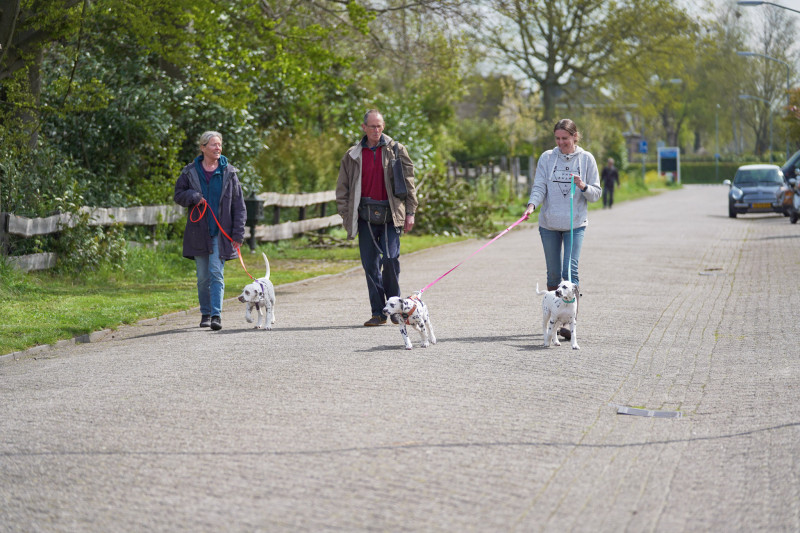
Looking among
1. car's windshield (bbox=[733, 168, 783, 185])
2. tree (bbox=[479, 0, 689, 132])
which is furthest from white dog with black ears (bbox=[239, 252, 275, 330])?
tree (bbox=[479, 0, 689, 132])

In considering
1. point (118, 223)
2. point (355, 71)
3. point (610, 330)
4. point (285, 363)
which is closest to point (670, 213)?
point (355, 71)

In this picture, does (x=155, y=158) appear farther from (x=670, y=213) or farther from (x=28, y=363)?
(x=670, y=213)

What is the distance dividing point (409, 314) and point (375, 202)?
76.1 inches

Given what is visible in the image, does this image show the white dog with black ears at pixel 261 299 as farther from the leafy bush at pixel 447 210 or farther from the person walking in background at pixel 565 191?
the leafy bush at pixel 447 210

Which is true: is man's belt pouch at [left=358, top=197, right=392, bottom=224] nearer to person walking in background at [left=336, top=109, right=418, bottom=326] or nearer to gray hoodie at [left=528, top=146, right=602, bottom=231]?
person walking in background at [left=336, top=109, right=418, bottom=326]

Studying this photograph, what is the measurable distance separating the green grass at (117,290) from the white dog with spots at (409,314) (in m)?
3.34

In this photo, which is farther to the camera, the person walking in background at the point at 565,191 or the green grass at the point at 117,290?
the green grass at the point at 117,290

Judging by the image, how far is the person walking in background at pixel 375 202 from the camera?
10.3 m

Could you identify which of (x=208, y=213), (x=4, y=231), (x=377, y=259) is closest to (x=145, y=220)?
(x=4, y=231)

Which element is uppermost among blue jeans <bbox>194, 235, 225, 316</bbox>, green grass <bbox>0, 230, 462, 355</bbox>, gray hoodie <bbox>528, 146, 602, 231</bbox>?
gray hoodie <bbox>528, 146, 602, 231</bbox>

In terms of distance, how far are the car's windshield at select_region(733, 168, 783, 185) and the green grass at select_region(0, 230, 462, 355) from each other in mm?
19208

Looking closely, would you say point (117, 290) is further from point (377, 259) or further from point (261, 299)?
point (377, 259)

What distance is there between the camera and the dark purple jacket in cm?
1054

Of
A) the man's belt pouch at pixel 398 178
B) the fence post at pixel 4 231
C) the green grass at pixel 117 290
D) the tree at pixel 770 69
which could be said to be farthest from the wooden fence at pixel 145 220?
the tree at pixel 770 69
